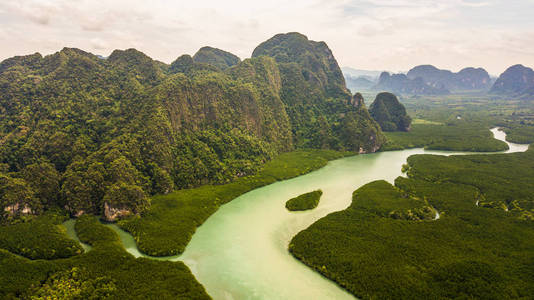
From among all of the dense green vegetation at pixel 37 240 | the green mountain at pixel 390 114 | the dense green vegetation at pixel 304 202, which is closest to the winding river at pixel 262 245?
the dense green vegetation at pixel 304 202

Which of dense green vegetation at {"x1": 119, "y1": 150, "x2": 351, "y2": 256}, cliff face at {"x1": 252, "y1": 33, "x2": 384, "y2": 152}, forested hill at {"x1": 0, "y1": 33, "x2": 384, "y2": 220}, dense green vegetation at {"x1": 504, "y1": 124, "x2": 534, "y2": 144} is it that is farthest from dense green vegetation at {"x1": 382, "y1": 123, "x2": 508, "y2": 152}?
dense green vegetation at {"x1": 119, "y1": 150, "x2": 351, "y2": 256}

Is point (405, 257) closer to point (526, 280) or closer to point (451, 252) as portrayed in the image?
point (451, 252)

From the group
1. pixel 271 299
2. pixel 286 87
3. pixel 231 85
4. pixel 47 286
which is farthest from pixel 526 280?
pixel 286 87

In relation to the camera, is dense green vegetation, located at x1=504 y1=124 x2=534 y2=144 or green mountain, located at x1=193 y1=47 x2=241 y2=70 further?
green mountain, located at x1=193 y1=47 x2=241 y2=70

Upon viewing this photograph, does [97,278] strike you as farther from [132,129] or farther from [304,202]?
[132,129]

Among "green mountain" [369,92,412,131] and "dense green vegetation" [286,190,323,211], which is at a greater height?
"green mountain" [369,92,412,131]

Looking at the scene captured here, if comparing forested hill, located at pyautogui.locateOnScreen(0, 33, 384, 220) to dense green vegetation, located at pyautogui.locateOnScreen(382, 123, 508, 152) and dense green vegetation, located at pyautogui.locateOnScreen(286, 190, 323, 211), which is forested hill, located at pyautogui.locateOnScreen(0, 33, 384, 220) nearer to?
dense green vegetation, located at pyautogui.locateOnScreen(382, 123, 508, 152)
